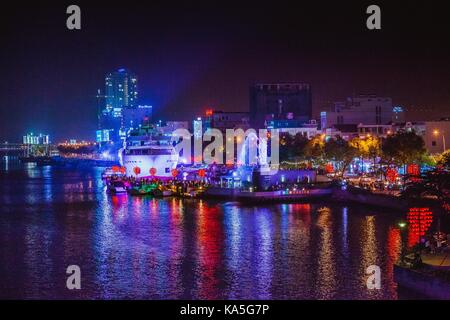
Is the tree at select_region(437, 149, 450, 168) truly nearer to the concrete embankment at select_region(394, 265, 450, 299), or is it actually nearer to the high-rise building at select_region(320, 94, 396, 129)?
the concrete embankment at select_region(394, 265, 450, 299)

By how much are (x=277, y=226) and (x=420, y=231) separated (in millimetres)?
9478

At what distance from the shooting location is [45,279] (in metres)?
16.3

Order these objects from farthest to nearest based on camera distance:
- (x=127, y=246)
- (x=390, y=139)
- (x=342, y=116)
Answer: (x=342, y=116), (x=390, y=139), (x=127, y=246)

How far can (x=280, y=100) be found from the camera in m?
81.1

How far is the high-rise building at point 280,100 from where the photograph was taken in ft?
265

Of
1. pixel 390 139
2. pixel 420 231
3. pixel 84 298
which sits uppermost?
pixel 390 139

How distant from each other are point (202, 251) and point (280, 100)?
6264cm

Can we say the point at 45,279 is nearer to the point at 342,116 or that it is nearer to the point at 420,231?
the point at 420,231

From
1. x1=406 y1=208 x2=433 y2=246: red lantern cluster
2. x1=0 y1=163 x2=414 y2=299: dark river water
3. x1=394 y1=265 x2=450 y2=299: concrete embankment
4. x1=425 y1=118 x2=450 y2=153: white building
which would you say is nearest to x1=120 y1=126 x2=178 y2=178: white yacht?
x1=0 y1=163 x2=414 y2=299: dark river water

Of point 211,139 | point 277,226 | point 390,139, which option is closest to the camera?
point 277,226

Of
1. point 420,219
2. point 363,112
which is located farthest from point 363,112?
point 420,219

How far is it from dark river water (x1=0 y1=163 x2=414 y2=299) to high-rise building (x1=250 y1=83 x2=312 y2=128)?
162 ft

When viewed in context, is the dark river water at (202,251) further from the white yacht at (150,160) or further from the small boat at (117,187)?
the white yacht at (150,160)
